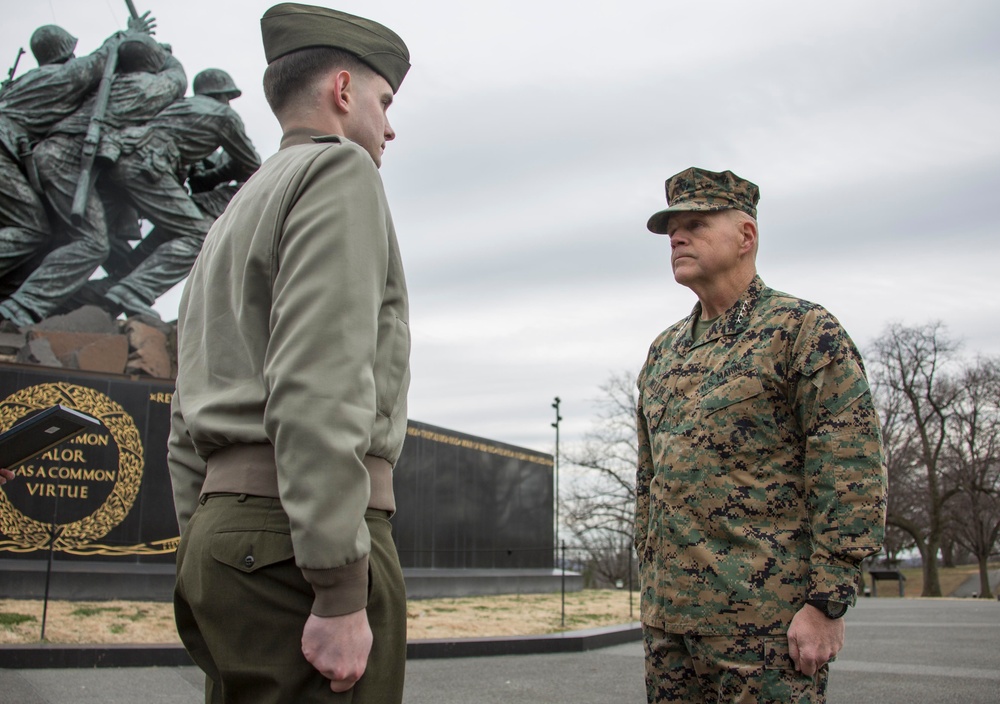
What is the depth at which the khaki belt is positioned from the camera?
1.77m

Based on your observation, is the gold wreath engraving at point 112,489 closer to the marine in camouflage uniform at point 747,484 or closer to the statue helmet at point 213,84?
the statue helmet at point 213,84

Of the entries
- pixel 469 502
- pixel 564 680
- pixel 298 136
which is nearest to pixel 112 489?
pixel 564 680

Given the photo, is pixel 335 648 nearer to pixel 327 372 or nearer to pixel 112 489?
pixel 327 372

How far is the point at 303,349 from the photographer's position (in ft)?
5.51

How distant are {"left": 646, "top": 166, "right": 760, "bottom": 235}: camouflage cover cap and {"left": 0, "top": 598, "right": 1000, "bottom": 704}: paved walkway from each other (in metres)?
3.88

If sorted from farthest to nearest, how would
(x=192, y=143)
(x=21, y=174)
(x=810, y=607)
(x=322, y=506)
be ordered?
1. (x=192, y=143)
2. (x=21, y=174)
3. (x=810, y=607)
4. (x=322, y=506)

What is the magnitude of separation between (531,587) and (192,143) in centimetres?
881

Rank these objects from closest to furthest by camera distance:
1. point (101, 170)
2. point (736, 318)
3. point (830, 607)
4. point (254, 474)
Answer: point (254, 474) < point (830, 607) < point (736, 318) < point (101, 170)

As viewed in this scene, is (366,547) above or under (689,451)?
under

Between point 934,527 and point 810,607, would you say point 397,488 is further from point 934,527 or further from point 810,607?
point 934,527

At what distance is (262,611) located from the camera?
170cm

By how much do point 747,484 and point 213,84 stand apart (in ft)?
44.5

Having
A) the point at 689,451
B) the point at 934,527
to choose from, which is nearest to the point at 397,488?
the point at 689,451

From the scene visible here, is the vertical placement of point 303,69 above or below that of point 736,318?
above
